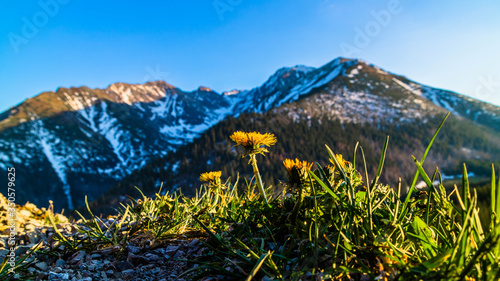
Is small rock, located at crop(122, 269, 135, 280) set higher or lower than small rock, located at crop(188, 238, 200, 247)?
lower

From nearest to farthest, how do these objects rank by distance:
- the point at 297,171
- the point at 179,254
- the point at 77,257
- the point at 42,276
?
the point at 297,171 < the point at 42,276 < the point at 179,254 < the point at 77,257

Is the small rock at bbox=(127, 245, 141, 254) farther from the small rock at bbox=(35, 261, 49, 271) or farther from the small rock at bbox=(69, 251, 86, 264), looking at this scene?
the small rock at bbox=(35, 261, 49, 271)

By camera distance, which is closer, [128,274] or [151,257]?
[128,274]

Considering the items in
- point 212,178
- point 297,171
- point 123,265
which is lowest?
point 123,265

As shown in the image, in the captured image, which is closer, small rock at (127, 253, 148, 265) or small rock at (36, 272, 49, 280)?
small rock at (36, 272, 49, 280)

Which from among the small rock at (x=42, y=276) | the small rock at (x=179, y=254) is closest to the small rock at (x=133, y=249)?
the small rock at (x=179, y=254)

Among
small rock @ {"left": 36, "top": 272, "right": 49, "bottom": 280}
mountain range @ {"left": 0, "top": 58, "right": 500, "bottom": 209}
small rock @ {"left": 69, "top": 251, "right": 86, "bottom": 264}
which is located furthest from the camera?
mountain range @ {"left": 0, "top": 58, "right": 500, "bottom": 209}

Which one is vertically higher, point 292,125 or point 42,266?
point 42,266

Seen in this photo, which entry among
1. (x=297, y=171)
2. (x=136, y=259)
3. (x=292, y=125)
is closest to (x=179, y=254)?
(x=136, y=259)

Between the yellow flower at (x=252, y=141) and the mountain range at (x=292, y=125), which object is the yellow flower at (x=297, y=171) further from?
the mountain range at (x=292, y=125)

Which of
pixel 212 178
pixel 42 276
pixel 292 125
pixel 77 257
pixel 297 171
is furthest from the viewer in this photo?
pixel 292 125

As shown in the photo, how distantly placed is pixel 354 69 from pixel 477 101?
7317 cm

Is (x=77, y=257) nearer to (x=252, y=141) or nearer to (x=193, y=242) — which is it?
(x=193, y=242)

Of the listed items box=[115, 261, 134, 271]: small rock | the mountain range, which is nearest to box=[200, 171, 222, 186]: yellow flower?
box=[115, 261, 134, 271]: small rock
